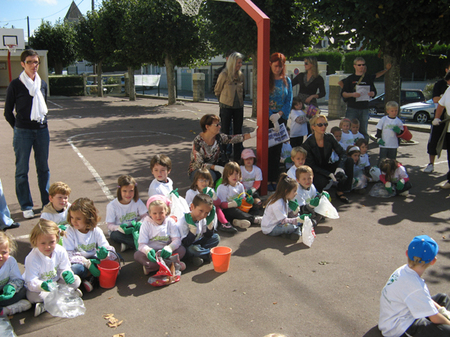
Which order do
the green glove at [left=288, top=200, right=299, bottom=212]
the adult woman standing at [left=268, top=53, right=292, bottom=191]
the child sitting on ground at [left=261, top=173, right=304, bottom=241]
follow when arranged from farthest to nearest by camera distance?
the adult woman standing at [left=268, top=53, right=292, bottom=191] < the green glove at [left=288, top=200, right=299, bottom=212] < the child sitting on ground at [left=261, top=173, right=304, bottom=241]

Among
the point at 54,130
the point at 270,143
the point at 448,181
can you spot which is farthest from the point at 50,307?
the point at 54,130

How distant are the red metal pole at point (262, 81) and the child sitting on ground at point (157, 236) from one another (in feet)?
8.66

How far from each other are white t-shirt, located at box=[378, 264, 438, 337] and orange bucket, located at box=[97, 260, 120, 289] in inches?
98.3

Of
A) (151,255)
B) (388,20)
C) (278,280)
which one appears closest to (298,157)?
(278,280)

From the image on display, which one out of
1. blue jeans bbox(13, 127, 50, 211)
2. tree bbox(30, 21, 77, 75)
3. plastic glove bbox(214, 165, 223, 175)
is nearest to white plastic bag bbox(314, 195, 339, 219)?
plastic glove bbox(214, 165, 223, 175)

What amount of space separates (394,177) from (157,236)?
4377 millimetres

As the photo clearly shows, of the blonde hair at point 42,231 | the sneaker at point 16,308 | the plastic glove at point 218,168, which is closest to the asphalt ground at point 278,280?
the sneaker at point 16,308

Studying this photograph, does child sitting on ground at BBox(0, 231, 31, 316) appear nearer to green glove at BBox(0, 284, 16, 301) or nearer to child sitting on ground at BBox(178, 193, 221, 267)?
green glove at BBox(0, 284, 16, 301)

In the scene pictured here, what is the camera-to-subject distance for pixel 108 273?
4.06m

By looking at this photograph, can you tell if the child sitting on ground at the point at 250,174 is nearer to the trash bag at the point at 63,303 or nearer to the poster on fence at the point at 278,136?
the poster on fence at the point at 278,136

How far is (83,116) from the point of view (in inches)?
742

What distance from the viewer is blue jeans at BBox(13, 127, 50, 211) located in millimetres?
5805

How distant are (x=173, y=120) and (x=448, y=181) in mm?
12079

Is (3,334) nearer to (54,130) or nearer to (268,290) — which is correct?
(268,290)
